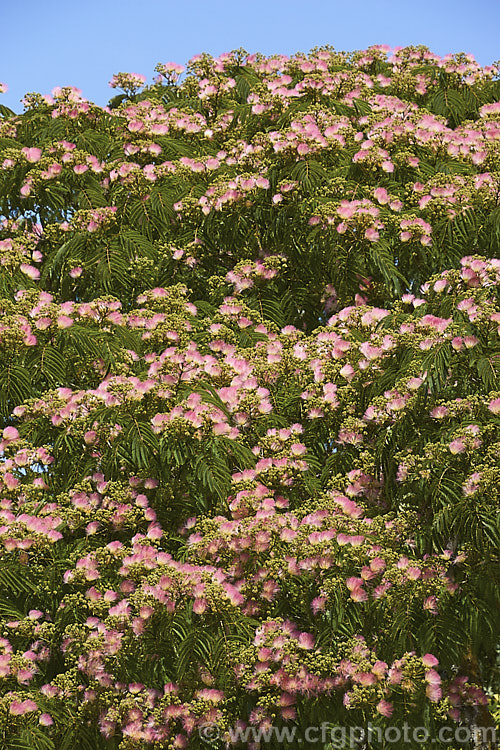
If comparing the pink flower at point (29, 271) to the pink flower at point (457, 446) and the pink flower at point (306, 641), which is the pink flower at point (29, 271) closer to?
the pink flower at point (306, 641)

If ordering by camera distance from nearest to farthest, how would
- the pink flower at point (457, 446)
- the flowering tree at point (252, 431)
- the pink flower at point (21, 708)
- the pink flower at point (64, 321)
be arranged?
the pink flower at point (457, 446), the flowering tree at point (252, 431), the pink flower at point (21, 708), the pink flower at point (64, 321)

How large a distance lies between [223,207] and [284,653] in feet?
12.7

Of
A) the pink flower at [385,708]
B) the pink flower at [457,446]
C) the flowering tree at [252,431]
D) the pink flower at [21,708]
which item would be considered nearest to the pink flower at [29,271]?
the flowering tree at [252,431]

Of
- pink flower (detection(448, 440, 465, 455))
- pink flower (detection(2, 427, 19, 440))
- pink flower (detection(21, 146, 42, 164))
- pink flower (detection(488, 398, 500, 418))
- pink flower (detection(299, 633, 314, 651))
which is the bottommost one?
pink flower (detection(299, 633, 314, 651))

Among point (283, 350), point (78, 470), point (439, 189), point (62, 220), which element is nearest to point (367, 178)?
point (439, 189)

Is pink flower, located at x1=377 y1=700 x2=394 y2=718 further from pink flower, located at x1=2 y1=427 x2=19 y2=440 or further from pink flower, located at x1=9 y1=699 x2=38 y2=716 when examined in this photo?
pink flower, located at x1=2 y1=427 x2=19 y2=440

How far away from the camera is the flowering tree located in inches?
223

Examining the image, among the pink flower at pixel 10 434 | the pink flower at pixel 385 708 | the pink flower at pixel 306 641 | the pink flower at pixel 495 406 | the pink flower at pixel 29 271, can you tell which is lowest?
the pink flower at pixel 385 708

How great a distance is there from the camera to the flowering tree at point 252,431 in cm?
566

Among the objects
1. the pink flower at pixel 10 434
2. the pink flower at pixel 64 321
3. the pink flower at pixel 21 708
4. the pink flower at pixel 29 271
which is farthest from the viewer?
the pink flower at pixel 29 271

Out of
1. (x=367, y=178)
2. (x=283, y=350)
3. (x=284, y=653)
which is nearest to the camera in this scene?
(x=284, y=653)

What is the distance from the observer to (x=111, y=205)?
888 centimetres

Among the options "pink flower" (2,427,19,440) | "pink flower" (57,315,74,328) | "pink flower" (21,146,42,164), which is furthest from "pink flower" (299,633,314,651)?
"pink flower" (21,146,42,164)

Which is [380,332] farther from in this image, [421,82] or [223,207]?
[421,82]
